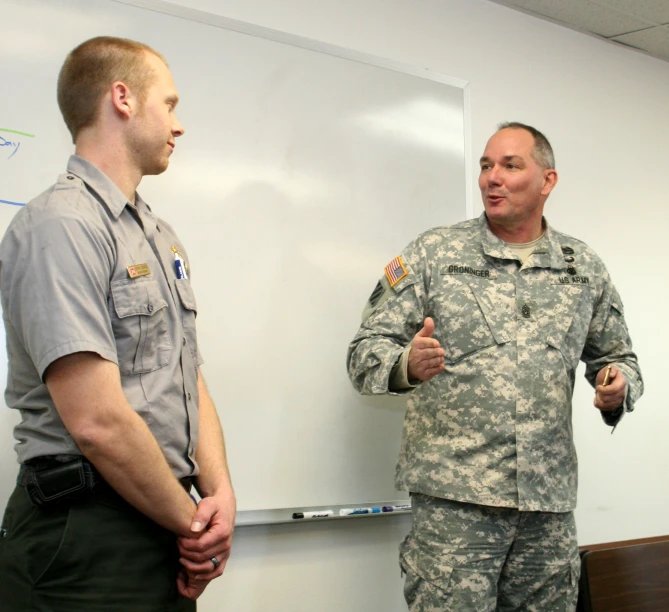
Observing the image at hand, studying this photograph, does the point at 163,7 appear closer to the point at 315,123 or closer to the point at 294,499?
the point at 315,123

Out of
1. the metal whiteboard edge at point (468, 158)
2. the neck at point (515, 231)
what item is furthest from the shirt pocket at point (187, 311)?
the metal whiteboard edge at point (468, 158)

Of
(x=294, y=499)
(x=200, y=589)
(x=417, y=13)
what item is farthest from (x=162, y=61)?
(x=417, y=13)

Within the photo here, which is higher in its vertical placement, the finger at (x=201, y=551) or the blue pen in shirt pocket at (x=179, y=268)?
the blue pen in shirt pocket at (x=179, y=268)

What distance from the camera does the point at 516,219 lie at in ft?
6.49

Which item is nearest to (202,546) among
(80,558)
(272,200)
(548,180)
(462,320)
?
(80,558)

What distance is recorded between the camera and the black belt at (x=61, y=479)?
1.04 metres

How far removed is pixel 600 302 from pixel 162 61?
142 centimetres

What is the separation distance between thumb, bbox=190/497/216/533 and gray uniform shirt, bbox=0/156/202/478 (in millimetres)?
69

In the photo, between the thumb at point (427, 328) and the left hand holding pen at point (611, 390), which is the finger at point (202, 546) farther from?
the left hand holding pen at point (611, 390)

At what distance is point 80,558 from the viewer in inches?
40.6

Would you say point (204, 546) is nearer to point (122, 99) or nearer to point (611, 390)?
point (122, 99)

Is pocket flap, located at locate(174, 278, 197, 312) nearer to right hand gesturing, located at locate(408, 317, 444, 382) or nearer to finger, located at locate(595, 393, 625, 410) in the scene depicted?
right hand gesturing, located at locate(408, 317, 444, 382)

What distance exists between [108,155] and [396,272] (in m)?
0.90

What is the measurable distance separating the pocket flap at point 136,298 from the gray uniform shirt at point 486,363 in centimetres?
69
